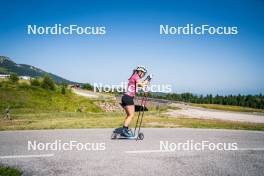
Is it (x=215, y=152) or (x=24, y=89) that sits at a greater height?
(x=24, y=89)

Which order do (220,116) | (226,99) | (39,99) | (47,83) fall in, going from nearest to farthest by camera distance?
(220,116)
(39,99)
(47,83)
(226,99)

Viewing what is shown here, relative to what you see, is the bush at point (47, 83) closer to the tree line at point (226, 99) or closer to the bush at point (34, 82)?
the bush at point (34, 82)

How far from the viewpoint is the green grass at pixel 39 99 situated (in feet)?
105

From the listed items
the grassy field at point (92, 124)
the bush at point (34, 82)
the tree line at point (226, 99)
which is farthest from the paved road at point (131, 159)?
the tree line at point (226, 99)

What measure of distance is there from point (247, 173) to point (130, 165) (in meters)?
2.43

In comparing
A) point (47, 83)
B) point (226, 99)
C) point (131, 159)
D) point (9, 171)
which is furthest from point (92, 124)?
point (226, 99)

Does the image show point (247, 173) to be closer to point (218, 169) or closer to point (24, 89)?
point (218, 169)

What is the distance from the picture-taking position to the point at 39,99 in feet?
120

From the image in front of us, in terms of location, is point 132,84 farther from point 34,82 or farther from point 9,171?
point 34,82

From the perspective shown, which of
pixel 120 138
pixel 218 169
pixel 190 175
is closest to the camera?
pixel 190 175

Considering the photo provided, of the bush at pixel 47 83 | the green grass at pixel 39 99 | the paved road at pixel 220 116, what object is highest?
the bush at pixel 47 83

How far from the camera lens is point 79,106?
3962 centimetres

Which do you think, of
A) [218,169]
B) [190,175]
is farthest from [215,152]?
[190,175]

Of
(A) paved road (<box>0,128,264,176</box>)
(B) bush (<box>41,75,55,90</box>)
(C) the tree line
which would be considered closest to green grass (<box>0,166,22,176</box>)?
(A) paved road (<box>0,128,264,176</box>)
